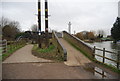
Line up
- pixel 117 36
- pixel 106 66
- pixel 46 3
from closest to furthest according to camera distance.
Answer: pixel 106 66 < pixel 46 3 < pixel 117 36

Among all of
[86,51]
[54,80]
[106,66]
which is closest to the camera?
[54,80]

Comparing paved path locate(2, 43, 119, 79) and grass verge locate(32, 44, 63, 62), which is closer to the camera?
paved path locate(2, 43, 119, 79)

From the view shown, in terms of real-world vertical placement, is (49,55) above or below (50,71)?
above

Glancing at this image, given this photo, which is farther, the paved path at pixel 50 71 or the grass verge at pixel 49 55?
the grass verge at pixel 49 55

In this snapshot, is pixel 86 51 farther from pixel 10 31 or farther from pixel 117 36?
pixel 117 36

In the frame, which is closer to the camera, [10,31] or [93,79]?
[93,79]

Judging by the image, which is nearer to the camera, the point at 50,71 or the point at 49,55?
the point at 50,71

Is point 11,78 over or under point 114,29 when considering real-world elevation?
under

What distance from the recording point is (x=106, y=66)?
22.0ft

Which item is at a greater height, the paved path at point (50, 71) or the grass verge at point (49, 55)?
the grass verge at point (49, 55)

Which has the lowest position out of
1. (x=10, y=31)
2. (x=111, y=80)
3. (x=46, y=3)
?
(x=111, y=80)

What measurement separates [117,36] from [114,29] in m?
3.34

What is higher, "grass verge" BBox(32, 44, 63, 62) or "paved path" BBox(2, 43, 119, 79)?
"grass verge" BBox(32, 44, 63, 62)

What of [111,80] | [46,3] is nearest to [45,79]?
[111,80]
